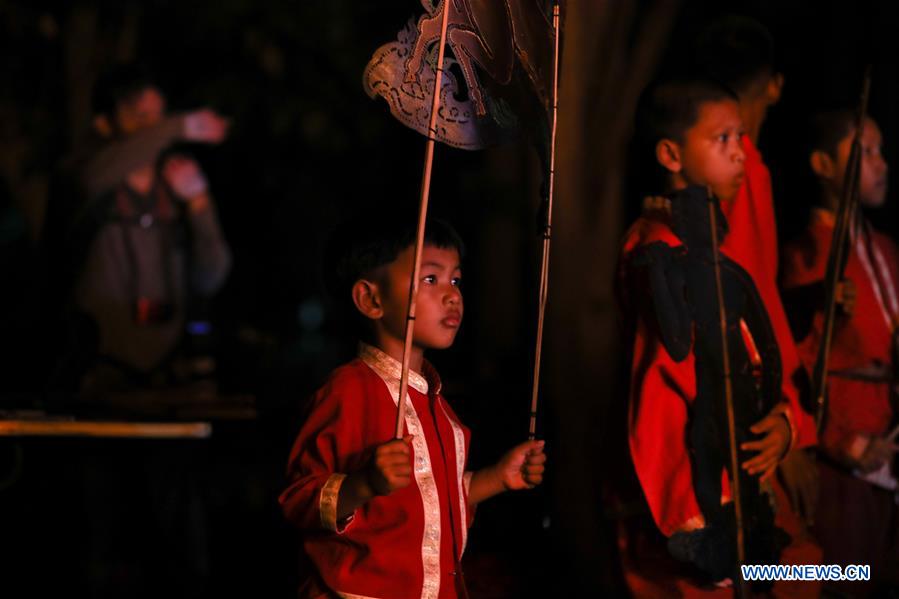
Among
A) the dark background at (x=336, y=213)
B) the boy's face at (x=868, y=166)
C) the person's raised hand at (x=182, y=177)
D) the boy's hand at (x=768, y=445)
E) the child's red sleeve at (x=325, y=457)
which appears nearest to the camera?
the child's red sleeve at (x=325, y=457)

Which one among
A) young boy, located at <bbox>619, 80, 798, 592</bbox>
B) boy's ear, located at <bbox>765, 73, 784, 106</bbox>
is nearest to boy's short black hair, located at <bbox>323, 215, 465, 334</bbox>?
young boy, located at <bbox>619, 80, 798, 592</bbox>

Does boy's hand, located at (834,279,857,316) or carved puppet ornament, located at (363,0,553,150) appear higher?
carved puppet ornament, located at (363,0,553,150)

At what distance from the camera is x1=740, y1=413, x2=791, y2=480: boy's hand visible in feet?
12.8

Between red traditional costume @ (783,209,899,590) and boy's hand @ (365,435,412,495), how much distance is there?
7.44ft

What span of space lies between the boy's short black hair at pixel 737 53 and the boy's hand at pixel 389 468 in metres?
2.15

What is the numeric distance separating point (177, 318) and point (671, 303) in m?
3.05

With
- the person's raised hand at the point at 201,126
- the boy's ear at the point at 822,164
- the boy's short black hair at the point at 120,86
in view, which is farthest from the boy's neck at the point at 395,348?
the boy's short black hair at the point at 120,86

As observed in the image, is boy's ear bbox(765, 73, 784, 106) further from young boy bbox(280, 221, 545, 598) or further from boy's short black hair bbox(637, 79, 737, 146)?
young boy bbox(280, 221, 545, 598)

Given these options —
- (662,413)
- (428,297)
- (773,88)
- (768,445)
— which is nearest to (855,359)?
(773,88)

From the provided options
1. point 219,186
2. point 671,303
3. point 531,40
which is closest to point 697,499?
point 671,303

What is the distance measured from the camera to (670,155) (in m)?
4.12

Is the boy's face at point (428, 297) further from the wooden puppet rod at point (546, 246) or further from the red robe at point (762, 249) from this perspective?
the red robe at point (762, 249)

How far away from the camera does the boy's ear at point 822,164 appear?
5.12m

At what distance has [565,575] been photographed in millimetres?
6422
